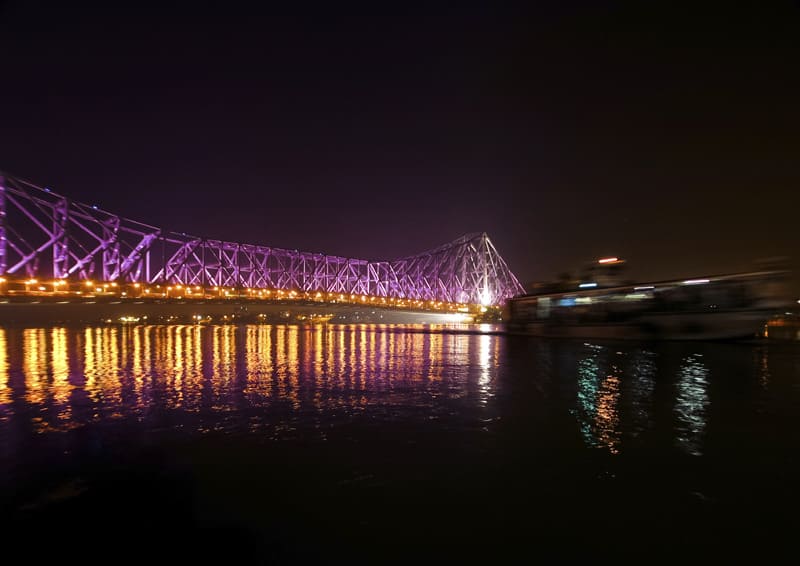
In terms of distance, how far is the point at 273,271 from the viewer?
373 ft

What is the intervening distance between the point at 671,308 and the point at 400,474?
30.9m

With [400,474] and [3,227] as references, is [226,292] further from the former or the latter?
[400,474]

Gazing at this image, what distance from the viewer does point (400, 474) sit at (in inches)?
219

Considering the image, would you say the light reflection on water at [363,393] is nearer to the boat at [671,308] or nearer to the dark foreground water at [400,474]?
the dark foreground water at [400,474]

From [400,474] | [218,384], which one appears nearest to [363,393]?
[218,384]

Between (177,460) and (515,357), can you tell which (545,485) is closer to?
(177,460)

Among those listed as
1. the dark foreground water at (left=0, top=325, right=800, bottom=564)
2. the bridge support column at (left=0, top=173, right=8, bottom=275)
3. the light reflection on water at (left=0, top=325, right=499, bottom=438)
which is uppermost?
the bridge support column at (left=0, top=173, right=8, bottom=275)

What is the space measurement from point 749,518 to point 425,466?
11.7 ft

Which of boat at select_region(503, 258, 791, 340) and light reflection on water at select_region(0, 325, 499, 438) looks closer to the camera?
light reflection on water at select_region(0, 325, 499, 438)

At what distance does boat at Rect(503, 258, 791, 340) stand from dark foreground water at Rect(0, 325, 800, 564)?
1814 cm

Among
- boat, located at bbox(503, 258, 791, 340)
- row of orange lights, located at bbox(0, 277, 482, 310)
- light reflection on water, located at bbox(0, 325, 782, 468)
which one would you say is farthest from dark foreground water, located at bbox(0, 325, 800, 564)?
row of orange lights, located at bbox(0, 277, 482, 310)

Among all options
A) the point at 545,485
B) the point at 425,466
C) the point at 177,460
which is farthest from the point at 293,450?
the point at 545,485

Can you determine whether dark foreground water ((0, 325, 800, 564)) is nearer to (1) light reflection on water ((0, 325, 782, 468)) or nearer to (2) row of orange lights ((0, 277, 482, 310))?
(1) light reflection on water ((0, 325, 782, 468))

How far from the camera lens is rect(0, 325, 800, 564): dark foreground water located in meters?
3.95
